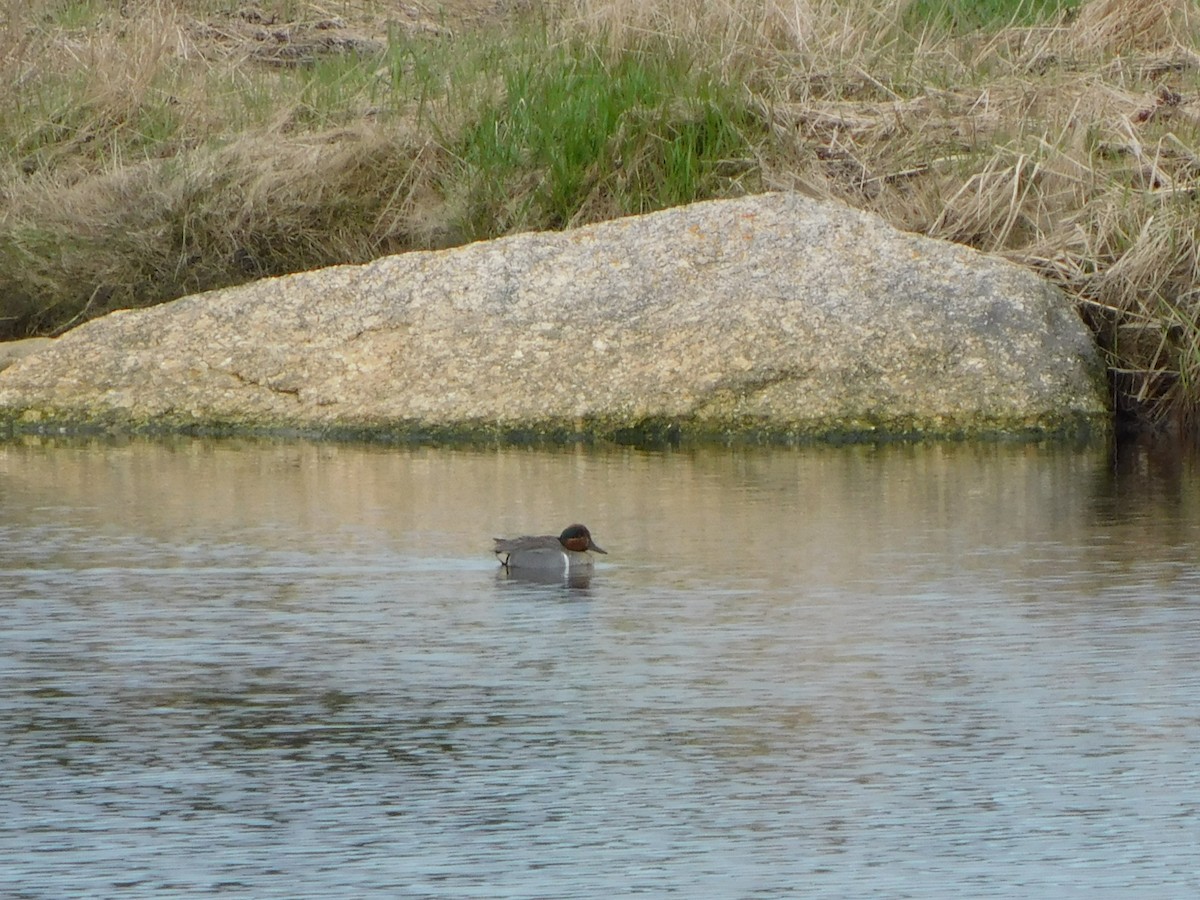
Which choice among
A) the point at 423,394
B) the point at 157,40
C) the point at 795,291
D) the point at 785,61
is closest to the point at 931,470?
the point at 795,291

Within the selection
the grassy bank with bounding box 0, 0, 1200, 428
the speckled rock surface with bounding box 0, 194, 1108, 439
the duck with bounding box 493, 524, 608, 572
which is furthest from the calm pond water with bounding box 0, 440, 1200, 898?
the grassy bank with bounding box 0, 0, 1200, 428

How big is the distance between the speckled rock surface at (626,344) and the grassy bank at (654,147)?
738 mm

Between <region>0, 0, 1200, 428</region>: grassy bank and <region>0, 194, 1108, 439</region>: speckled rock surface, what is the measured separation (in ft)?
2.42

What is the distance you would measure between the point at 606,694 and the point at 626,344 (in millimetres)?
6042

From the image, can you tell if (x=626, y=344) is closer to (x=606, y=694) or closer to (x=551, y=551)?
(x=551, y=551)

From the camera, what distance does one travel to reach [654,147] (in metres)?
12.8

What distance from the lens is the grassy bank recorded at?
11.9 metres

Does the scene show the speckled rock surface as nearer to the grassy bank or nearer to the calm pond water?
the grassy bank

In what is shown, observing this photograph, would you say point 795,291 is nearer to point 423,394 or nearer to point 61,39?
point 423,394

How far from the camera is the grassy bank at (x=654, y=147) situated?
470 inches

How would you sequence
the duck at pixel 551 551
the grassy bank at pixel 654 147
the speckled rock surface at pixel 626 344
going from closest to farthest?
the duck at pixel 551 551 → the speckled rock surface at pixel 626 344 → the grassy bank at pixel 654 147

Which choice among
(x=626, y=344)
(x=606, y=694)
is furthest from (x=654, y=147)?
(x=606, y=694)

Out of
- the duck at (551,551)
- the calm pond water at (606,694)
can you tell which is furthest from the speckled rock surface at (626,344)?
the duck at (551,551)

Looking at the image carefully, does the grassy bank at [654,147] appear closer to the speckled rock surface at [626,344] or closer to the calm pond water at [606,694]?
the speckled rock surface at [626,344]
